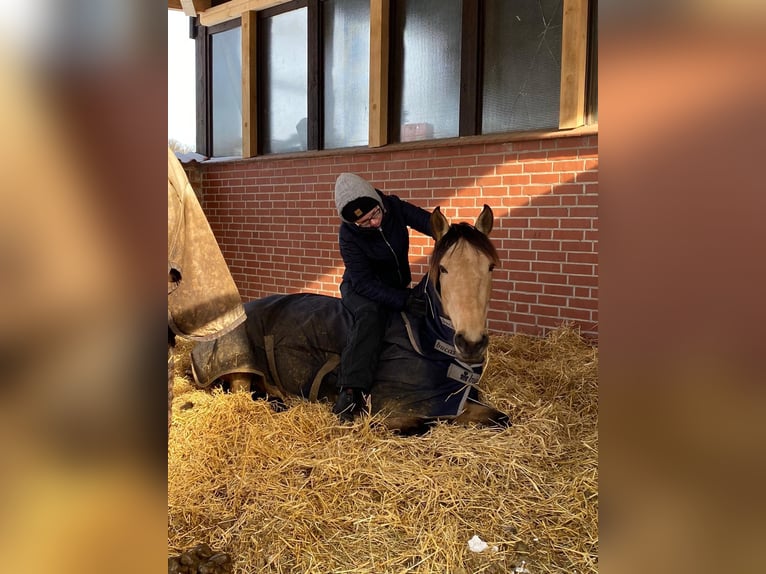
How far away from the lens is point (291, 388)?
11.2ft

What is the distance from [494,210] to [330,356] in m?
2.27

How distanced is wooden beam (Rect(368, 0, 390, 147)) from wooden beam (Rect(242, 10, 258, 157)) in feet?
6.01

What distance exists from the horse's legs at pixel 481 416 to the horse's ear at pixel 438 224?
2.85 feet

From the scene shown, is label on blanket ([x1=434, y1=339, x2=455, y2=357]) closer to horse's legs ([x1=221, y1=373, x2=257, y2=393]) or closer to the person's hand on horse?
the person's hand on horse

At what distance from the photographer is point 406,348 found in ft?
10.0

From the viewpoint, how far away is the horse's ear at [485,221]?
121 inches

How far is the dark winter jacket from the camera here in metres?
3.20

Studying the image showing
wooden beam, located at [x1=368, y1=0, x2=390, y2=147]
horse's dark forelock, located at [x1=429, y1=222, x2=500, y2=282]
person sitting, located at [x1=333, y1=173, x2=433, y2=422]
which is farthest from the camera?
wooden beam, located at [x1=368, y1=0, x2=390, y2=147]

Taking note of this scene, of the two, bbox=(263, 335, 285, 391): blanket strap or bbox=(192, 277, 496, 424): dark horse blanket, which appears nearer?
bbox=(192, 277, 496, 424): dark horse blanket

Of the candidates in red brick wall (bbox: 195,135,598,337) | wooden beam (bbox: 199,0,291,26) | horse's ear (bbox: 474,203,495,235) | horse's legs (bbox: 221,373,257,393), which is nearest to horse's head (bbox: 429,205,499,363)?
horse's ear (bbox: 474,203,495,235)

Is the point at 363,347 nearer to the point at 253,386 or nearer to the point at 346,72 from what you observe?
the point at 253,386

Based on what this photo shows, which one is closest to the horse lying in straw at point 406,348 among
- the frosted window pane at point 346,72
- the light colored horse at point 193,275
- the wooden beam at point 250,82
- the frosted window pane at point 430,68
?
the light colored horse at point 193,275
